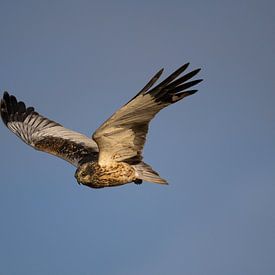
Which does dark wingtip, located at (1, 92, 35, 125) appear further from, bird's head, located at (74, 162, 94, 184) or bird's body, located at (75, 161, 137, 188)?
bird's body, located at (75, 161, 137, 188)

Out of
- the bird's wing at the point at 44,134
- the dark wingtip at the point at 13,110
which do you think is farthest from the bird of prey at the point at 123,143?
the dark wingtip at the point at 13,110

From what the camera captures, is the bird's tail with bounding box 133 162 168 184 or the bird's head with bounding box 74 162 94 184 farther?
the bird's tail with bounding box 133 162 168 184

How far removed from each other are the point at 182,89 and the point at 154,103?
2.23 feet

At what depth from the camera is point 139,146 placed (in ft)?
52.7

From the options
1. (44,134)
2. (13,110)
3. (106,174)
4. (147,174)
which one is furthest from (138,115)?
(13,110)

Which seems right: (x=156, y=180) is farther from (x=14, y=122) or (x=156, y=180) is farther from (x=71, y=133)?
(x=14, y=122)

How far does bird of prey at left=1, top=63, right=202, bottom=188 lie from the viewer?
48.7 feet

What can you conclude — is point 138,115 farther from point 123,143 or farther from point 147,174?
point 147,174

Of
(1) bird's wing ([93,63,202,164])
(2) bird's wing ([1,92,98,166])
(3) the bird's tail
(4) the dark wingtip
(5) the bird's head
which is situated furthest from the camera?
(4) the dark wingtip

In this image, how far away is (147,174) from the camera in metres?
18.0

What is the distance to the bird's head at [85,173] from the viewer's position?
16453 millimetres

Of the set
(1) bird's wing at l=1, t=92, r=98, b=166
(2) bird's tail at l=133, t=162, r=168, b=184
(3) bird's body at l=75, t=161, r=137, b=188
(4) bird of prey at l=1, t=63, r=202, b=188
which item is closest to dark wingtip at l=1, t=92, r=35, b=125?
(1) bird's wing at l=1, t=92, r=98, b=166

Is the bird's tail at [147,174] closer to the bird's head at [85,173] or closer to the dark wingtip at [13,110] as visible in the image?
the bird's head at [85,173]

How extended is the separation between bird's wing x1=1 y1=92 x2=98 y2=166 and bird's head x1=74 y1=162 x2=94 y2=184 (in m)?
1.67
